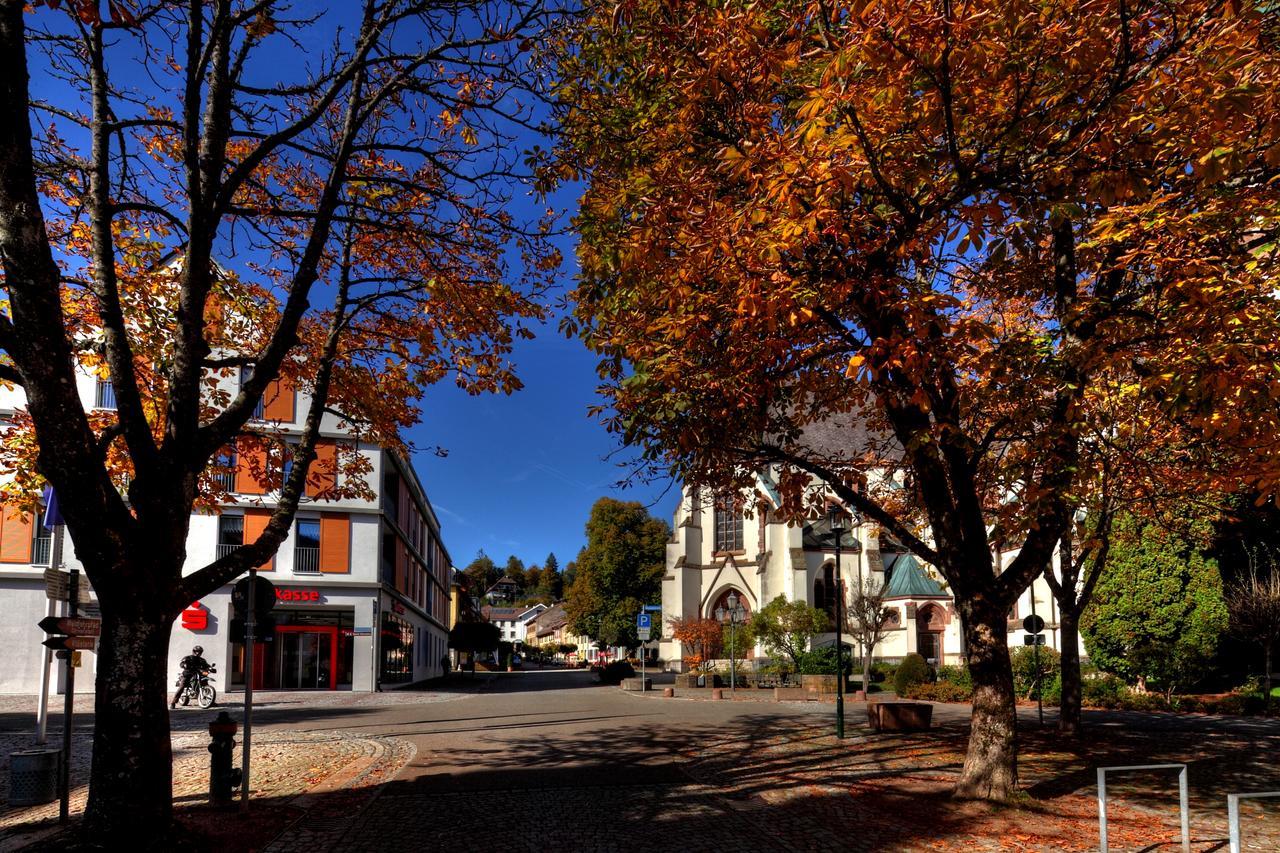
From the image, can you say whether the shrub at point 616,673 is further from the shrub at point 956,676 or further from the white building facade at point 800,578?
the shrub at point 956,676

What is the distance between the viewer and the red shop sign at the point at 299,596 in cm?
3152

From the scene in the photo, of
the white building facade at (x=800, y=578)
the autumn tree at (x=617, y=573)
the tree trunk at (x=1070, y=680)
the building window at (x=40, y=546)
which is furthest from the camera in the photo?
the autumn tree at (x=617, y=573)

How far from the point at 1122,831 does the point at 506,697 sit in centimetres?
2405

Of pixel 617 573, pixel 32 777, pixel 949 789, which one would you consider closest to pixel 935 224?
pixel 949 789

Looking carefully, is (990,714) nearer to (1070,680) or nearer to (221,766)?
(1070,680)

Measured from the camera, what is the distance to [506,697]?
2945 centimetres

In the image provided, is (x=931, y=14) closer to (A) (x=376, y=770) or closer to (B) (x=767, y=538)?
(A) (x=376, y=770)

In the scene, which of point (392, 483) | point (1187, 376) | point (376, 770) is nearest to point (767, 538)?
point (392, 483)

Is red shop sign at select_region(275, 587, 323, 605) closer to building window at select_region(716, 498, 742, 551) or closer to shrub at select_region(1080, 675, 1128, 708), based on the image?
building window at select_region(716, 498, 742, 551)

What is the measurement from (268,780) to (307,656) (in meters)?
22.9

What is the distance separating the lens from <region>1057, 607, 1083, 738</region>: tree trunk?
1566cm

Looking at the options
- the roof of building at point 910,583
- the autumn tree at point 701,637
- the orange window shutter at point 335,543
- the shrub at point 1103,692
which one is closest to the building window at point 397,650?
the orange window shutter at point 335,543

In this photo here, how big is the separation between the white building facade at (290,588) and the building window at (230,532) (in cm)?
3

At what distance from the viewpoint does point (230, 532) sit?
31.0 metres
